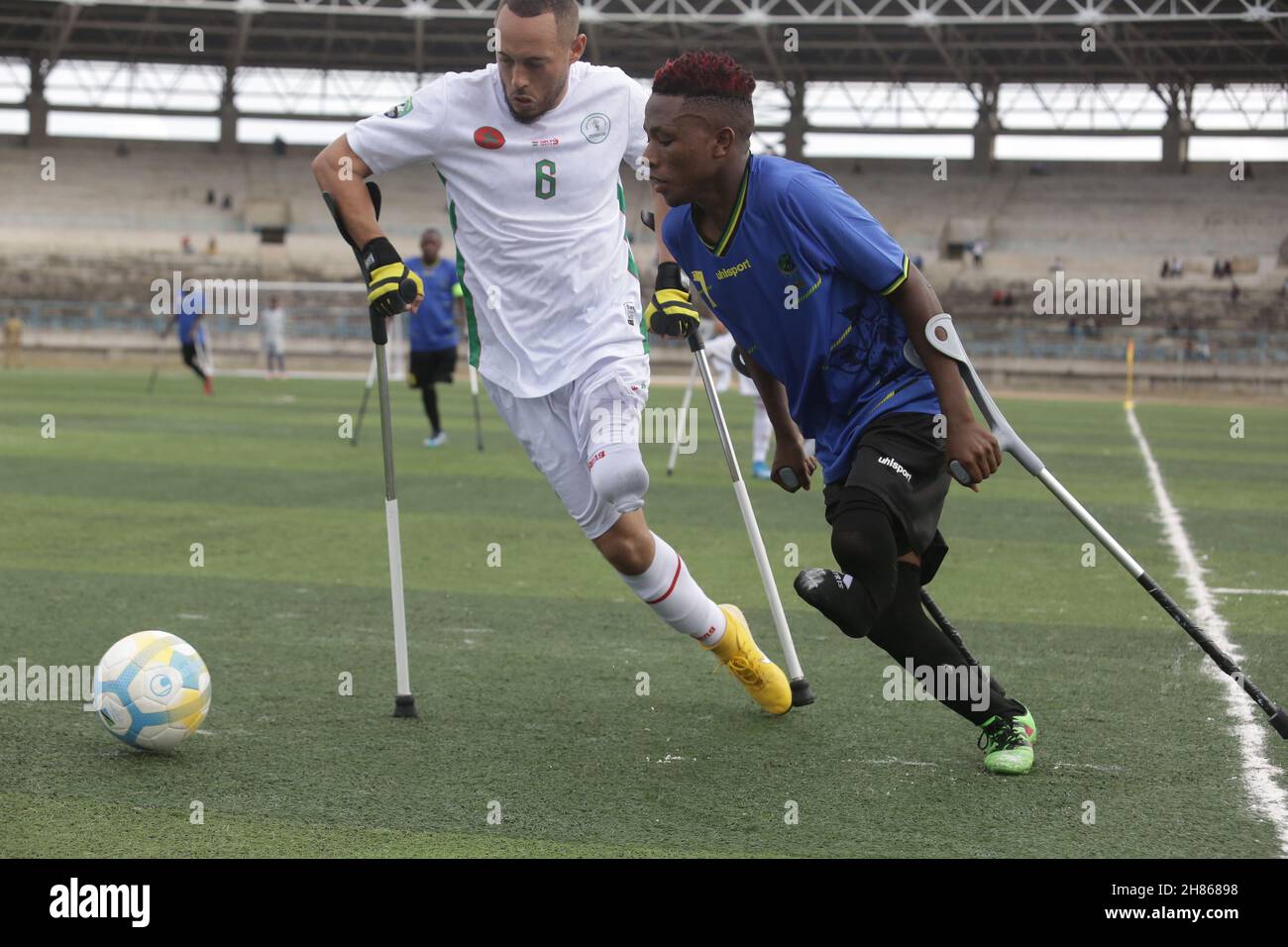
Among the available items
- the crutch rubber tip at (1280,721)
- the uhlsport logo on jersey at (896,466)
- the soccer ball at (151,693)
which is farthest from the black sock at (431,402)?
the crutch rubber tip at (1280,721)

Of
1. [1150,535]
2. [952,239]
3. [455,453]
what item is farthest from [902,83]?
[1150,535]

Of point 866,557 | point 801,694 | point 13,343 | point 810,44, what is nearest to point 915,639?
point 866,557

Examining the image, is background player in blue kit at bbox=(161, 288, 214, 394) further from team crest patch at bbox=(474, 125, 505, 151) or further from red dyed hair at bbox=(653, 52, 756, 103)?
red dyed hair at bbox=(653, 52, 756, 103)

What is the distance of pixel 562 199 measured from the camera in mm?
5066

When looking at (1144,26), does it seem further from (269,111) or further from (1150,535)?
(1150,535)

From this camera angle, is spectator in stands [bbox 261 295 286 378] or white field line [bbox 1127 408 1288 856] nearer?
white field line [bbox 1127 408 1288 856]

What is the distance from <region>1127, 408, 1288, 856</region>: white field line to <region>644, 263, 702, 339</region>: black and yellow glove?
7.22 ft

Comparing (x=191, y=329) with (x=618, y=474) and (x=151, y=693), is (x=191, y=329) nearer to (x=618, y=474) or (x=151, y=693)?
(x=151, y=693)

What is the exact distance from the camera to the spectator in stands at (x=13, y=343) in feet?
127

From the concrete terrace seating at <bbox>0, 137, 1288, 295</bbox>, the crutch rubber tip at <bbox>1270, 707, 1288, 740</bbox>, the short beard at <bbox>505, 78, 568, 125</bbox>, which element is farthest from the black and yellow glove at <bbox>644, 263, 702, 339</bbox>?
the concrete terrace seating at <bbox>0, 137, 1288, 295</bbox>

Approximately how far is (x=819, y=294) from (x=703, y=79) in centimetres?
67

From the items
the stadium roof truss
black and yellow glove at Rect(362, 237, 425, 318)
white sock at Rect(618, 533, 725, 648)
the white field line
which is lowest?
the white field line

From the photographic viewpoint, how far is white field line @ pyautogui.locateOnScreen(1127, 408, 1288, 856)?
13.4ft
